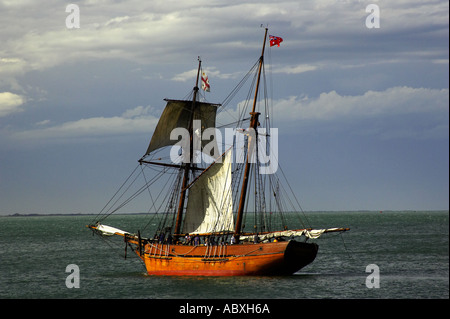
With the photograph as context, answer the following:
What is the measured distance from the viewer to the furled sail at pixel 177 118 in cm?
5897

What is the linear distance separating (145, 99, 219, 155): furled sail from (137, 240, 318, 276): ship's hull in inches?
450

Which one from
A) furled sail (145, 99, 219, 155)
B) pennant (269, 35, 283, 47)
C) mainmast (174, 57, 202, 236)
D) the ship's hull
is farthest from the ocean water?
pennant (269, 35, 283, 47)

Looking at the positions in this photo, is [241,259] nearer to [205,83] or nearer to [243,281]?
[243,281]

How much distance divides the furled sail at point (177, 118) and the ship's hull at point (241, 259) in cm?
1143

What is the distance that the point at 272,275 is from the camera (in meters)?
48.8

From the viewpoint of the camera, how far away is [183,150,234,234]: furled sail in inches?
2121

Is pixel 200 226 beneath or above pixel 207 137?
beneath

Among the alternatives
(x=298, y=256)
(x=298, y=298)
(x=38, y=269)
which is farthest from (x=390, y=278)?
(x=38, y=269)

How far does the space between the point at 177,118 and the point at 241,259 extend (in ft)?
52.9

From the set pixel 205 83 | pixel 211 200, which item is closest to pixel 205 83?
pixel 205 83

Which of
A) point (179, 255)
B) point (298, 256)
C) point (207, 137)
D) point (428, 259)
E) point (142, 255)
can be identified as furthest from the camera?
point (428, 259)

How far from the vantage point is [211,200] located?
5475 cm

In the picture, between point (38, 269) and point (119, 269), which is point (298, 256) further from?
point (38, 269)
